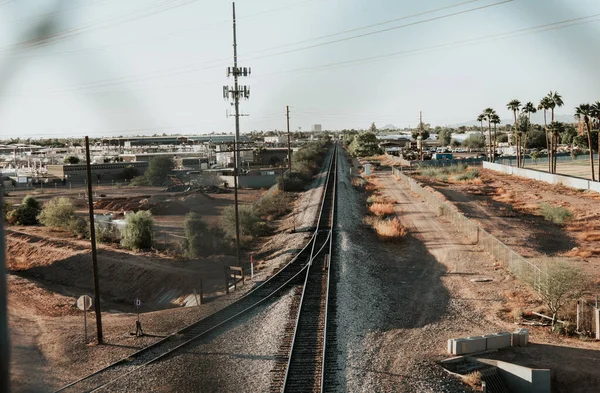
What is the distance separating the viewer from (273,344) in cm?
1166

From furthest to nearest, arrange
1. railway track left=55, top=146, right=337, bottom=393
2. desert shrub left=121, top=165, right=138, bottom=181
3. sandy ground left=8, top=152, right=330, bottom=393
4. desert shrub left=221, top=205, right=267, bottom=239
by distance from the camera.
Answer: desert shrub left=121, top=165, right=138, bottom=181, desert shrub left=221, top=205, right=267, bottom=239, sandy ground left=8, top=152, right=330, bottom=393, railway track left=55, top=146, right=337, bottom=393

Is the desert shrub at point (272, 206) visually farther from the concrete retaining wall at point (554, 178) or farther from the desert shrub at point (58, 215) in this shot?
the concrete retaining wall at point (554, 178)

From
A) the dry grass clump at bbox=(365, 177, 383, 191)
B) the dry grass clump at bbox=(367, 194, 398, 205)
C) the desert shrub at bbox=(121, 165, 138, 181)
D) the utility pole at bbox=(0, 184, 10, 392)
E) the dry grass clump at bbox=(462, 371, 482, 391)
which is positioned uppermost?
the utility pole at bbox=(0, 184, 10, 392)

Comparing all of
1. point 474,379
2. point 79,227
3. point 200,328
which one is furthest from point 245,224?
point 474,379

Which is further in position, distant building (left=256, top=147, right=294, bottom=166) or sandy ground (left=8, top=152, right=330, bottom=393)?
distant building (left=256, top=147, right=294, bottom=166)

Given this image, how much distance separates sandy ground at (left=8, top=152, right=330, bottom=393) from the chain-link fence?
268 inches

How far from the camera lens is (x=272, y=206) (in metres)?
36.6

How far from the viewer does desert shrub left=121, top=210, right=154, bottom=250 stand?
2800 centimetres

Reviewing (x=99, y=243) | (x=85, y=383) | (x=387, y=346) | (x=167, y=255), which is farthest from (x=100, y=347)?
(x=99, y=243)

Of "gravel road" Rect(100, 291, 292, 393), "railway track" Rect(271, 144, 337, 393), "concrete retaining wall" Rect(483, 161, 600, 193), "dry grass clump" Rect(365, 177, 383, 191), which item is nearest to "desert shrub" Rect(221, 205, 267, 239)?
"railway track" Rect(271, 144, 337, 393)

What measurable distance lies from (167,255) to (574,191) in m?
28.6

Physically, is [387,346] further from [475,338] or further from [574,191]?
[574,191]

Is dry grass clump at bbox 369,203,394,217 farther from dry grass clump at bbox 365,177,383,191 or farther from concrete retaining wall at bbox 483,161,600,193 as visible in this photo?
concrete retaining wall at bbox 483,161,600,193

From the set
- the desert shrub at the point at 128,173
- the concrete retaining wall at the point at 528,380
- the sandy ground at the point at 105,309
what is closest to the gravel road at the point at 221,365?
the sandy ground at the point at 105,309
